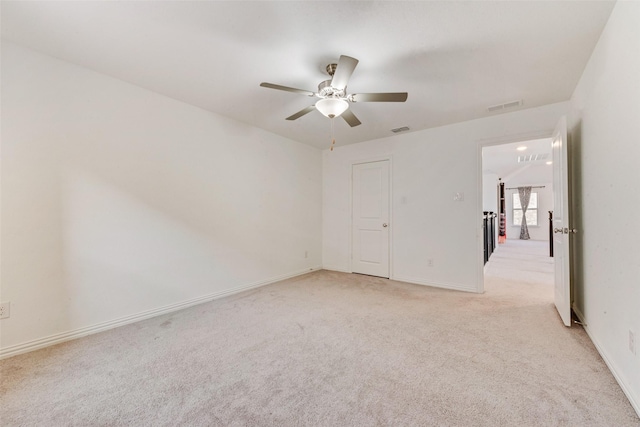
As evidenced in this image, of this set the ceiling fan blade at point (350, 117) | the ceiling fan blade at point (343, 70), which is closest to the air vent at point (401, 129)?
the ceiling fan blade at point (350, 117)

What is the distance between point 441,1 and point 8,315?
3725mm

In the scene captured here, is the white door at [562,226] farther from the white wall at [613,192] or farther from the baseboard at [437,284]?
the baseboard at [437,284]

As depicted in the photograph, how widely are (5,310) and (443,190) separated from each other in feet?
15.2

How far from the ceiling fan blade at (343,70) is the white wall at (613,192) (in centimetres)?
150

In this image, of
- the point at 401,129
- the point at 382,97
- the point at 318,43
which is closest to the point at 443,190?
the point at 401,129

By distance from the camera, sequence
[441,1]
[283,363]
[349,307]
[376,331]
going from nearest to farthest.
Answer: [441,1]
[283,363]
[376,331]
[349,307]

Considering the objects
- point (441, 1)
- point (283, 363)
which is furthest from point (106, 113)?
point (441, 1)

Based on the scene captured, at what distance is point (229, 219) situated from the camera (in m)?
3.49

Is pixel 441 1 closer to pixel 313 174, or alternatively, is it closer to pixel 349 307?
pixel 349 307

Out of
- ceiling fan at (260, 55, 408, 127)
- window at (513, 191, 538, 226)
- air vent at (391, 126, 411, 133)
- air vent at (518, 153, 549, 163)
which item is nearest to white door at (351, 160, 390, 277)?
air vent at (391, 126, 411, 133)

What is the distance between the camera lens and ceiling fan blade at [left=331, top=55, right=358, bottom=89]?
1726 mm

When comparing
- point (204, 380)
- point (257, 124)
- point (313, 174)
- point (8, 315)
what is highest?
point (257, 124)

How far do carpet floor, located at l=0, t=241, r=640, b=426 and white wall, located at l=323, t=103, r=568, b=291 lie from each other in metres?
0.92

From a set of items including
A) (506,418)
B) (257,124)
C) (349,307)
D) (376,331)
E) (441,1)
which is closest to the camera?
(506,418)
